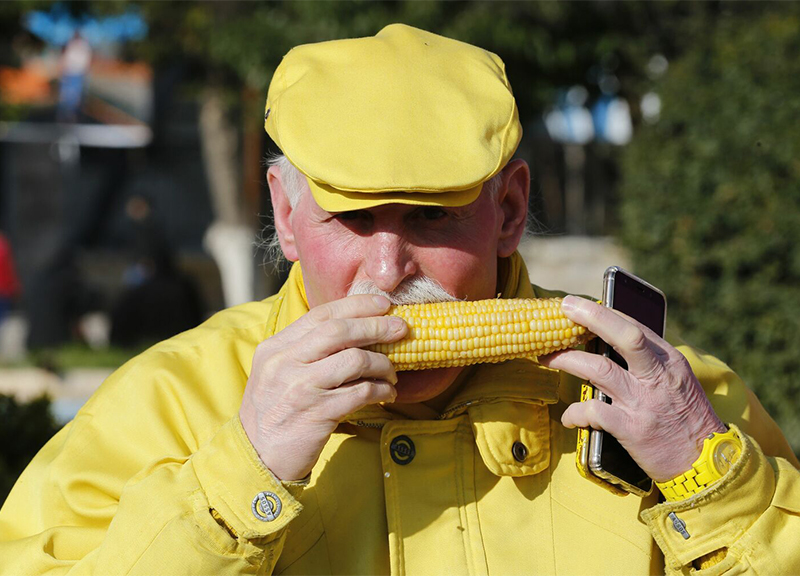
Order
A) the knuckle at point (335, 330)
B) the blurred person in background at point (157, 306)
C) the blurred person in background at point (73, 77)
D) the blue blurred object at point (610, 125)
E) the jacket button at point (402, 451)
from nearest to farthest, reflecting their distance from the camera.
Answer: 1. the knuckle at point (335, 330)
2. the jacket button at point (402, 451)
3. the blurred person in background at point (157, 306)
4. the blue blurred object at point (610, 125)
5. the blurred person in background at point (73, 77)

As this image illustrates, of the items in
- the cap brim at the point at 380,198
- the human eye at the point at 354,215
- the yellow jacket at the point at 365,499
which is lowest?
the yellow jacket at the point at 365,499

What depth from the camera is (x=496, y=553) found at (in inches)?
91.7

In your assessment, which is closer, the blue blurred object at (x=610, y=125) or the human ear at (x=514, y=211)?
the human ear at (x=514, y=211)

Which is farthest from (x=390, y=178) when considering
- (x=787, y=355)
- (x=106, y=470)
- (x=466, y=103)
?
(x=787, y=355)

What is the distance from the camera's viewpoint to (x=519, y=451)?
2383 mm

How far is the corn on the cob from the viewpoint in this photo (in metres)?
2.21

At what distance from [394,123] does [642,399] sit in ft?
2.74

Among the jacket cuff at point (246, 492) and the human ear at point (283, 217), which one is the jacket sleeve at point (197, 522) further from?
the human ear at point (283, 217)

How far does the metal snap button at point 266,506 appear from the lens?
2080 mm

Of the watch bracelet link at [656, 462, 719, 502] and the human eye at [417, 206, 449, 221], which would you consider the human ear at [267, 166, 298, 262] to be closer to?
the human eye at [417, 206, 449, 221]

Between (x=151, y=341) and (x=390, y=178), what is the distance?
10232 mm

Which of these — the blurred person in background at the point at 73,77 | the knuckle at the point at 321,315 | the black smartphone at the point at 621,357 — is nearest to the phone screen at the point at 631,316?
the black smartphone at the point at 621,357

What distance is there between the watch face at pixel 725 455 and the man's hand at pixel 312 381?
29.3 inches

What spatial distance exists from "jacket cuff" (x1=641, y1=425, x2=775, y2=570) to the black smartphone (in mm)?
104
